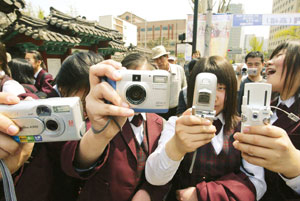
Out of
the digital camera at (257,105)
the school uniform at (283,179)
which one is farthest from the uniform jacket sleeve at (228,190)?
the digital camera at (257,105)

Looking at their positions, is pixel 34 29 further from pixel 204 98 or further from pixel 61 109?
pixel 204 98

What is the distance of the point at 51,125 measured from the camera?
2.88 ft

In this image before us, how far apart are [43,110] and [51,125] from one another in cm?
8

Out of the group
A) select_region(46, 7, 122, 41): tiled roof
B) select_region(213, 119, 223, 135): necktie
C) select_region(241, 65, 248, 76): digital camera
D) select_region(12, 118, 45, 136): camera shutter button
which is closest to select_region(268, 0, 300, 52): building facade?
select_region(46, 7, 122, 41): tiled roof

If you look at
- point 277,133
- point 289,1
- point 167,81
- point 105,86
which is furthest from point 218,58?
point 289,1

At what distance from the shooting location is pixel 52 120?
864 millimetres

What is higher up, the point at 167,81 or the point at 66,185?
the point at 167,81

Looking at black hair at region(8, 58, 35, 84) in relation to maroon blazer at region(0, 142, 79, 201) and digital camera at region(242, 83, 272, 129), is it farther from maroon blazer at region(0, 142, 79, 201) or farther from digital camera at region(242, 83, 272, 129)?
digital camera at region(242, 83, 272, 129)

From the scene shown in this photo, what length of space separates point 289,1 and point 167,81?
2773 inches

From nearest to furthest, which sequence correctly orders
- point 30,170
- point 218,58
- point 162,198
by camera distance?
point 30,170 < point 162,198 < point 218,58

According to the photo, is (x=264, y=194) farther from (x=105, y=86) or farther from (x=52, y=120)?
(x=52, y=120)

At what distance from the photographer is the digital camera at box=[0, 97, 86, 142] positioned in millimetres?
840

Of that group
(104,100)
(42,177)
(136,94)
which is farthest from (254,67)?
(42,177)

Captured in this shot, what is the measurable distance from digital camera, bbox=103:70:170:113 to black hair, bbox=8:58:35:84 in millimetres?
2666
